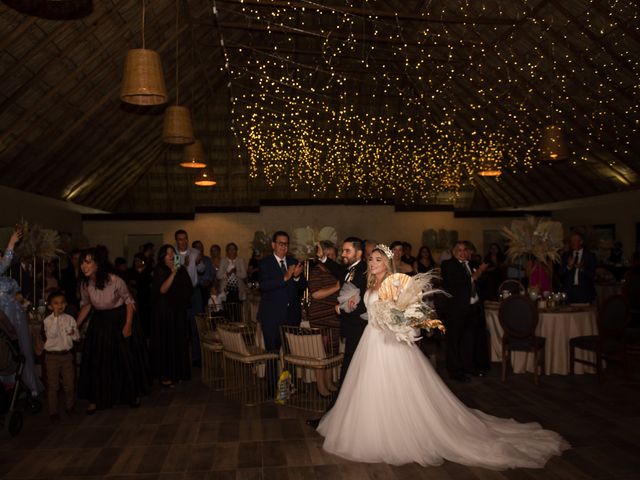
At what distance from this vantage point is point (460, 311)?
22.5 ft

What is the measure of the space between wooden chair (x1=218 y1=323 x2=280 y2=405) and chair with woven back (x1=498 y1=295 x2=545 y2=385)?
2.77 meters

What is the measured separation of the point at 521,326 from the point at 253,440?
3.50 metres

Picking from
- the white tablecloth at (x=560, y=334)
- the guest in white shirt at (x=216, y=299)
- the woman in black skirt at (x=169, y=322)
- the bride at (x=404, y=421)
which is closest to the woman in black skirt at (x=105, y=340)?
the woman in black skirt at (x=169, y=322)

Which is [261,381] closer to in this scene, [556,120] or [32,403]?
[32,403]

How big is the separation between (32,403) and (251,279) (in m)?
6.72

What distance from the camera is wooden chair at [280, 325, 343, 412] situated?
216 inches

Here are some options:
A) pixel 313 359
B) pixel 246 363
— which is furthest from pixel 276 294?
pixel 313 359

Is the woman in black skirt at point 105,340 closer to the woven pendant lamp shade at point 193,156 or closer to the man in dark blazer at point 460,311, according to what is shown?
the woven pendant lamp shade at point 193,156

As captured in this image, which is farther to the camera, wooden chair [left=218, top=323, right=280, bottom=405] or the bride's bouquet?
wooden chair [left=218, top=323, right=280, bottom=405]

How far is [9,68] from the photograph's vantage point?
24.9 ft

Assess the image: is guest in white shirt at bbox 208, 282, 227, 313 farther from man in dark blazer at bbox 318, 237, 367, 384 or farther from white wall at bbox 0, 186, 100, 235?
white wall at bbox 0, 186, 100, 235

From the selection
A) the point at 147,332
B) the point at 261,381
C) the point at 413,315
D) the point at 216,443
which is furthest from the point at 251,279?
the point at 413,315

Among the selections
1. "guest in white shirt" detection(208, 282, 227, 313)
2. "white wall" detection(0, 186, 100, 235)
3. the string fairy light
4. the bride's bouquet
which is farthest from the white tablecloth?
"white wall" detection(0, 186, 100, 235)

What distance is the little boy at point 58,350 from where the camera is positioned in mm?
5496
